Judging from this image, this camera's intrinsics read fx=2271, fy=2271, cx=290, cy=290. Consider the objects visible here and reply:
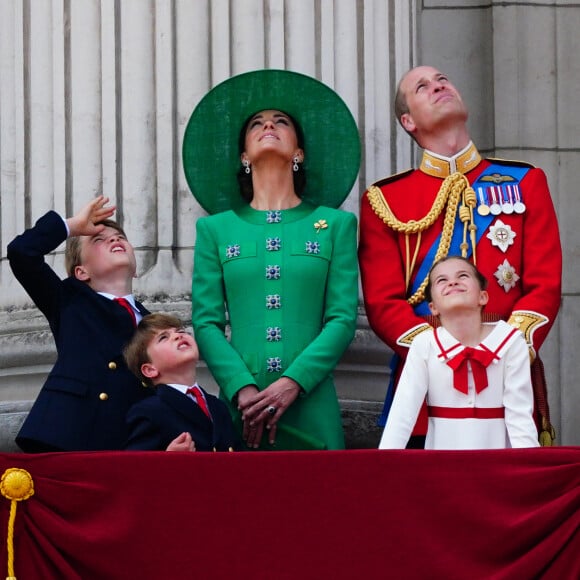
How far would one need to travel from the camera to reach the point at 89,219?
7789mm

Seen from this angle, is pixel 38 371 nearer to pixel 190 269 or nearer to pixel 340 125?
pixel 190 269

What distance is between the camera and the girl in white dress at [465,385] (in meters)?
7.19

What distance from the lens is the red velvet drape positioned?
6.68 metres

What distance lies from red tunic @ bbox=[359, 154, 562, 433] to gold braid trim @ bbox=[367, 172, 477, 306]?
0.9 inches

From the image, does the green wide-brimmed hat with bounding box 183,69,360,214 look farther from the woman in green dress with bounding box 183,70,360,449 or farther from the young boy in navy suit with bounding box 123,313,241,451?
the young boy in navy suit with bounding box 123,313,241,451

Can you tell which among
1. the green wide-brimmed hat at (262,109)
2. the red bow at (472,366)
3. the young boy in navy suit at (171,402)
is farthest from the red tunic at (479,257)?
the young boy in navy suit at (171,402)

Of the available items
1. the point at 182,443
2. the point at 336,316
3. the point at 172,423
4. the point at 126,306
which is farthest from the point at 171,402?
the point at 336,316

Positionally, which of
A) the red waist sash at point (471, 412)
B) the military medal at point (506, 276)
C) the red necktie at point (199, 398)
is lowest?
the red waist sash at point (471, 412)

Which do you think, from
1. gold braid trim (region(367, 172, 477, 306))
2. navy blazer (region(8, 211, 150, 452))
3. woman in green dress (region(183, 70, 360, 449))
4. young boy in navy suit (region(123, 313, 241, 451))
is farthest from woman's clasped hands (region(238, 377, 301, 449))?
gold braid trim (region(367, 172, 477, 306))

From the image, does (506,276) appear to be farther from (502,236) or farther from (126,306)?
(126,306)

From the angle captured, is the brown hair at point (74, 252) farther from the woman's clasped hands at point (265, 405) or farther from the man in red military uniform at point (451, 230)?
the man in red military uniform at point (451, 230)

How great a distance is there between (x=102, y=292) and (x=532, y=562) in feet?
6.33

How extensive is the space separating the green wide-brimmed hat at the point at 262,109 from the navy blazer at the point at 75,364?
79cm

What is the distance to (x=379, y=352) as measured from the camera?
28.8 ft
